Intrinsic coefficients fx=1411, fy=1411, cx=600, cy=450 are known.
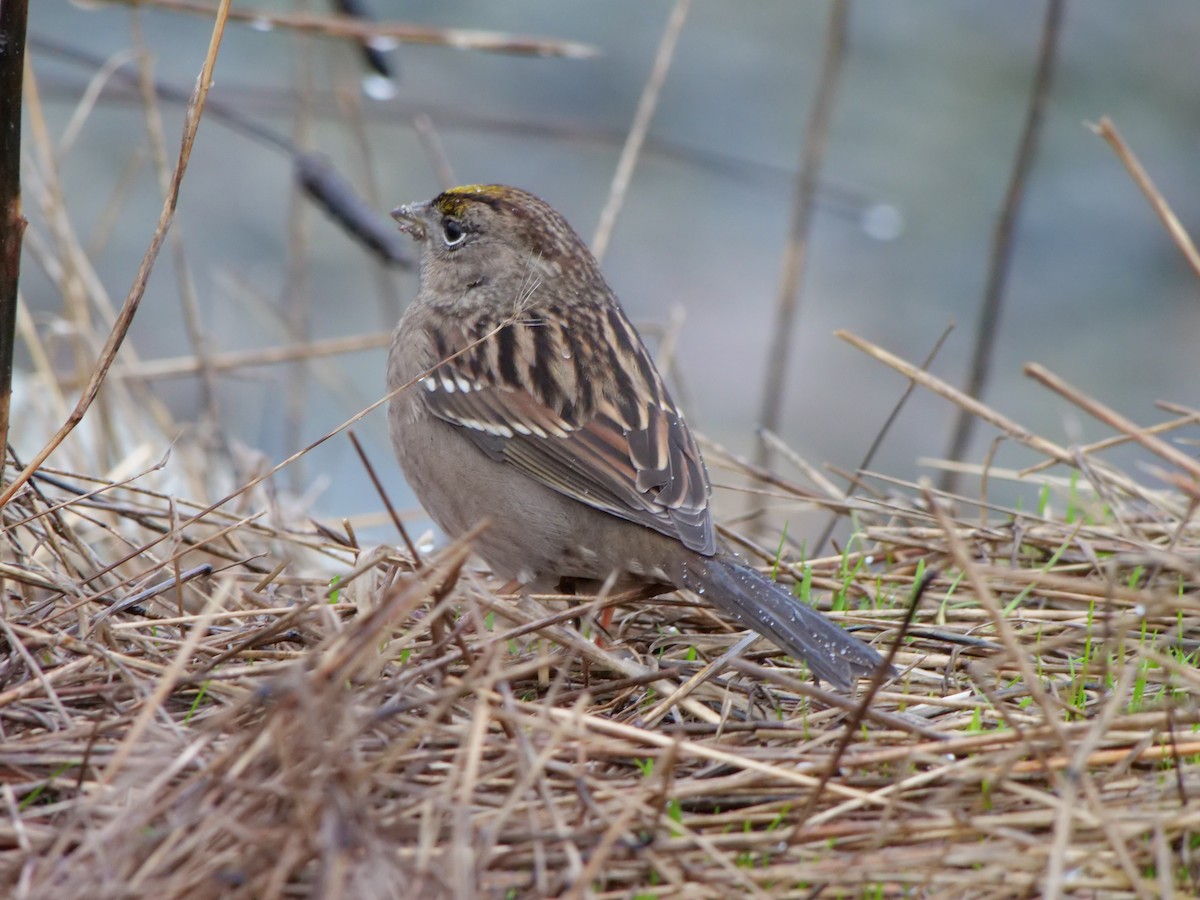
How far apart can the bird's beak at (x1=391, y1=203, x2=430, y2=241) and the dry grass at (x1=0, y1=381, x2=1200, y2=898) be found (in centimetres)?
176

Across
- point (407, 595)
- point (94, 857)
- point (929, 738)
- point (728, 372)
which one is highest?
point (728, 372)

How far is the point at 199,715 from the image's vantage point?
2805 mm

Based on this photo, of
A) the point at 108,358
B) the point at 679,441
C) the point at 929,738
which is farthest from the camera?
the point at 679,441

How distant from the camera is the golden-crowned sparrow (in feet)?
11.9

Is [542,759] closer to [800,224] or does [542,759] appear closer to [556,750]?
[556,750]

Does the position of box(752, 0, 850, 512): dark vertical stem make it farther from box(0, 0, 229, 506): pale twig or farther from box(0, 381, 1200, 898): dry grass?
box(0, 0, 229, 506): pale twig

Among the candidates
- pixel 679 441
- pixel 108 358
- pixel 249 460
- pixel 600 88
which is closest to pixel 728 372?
pixel 600 88

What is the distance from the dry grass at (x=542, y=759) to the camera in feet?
7.46

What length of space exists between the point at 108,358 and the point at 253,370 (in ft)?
14.3

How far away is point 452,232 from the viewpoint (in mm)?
4730

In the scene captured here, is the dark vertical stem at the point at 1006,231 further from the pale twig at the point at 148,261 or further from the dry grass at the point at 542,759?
the pale twig at the point at 148,261

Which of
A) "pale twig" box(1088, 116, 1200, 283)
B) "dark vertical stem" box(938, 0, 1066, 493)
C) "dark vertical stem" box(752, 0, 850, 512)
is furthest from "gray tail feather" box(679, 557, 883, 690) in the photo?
"dark vertical stem" box(752, 0, 850, 512)

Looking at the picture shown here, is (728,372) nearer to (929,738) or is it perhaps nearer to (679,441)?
(679,441)

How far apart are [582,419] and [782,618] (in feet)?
3.31
